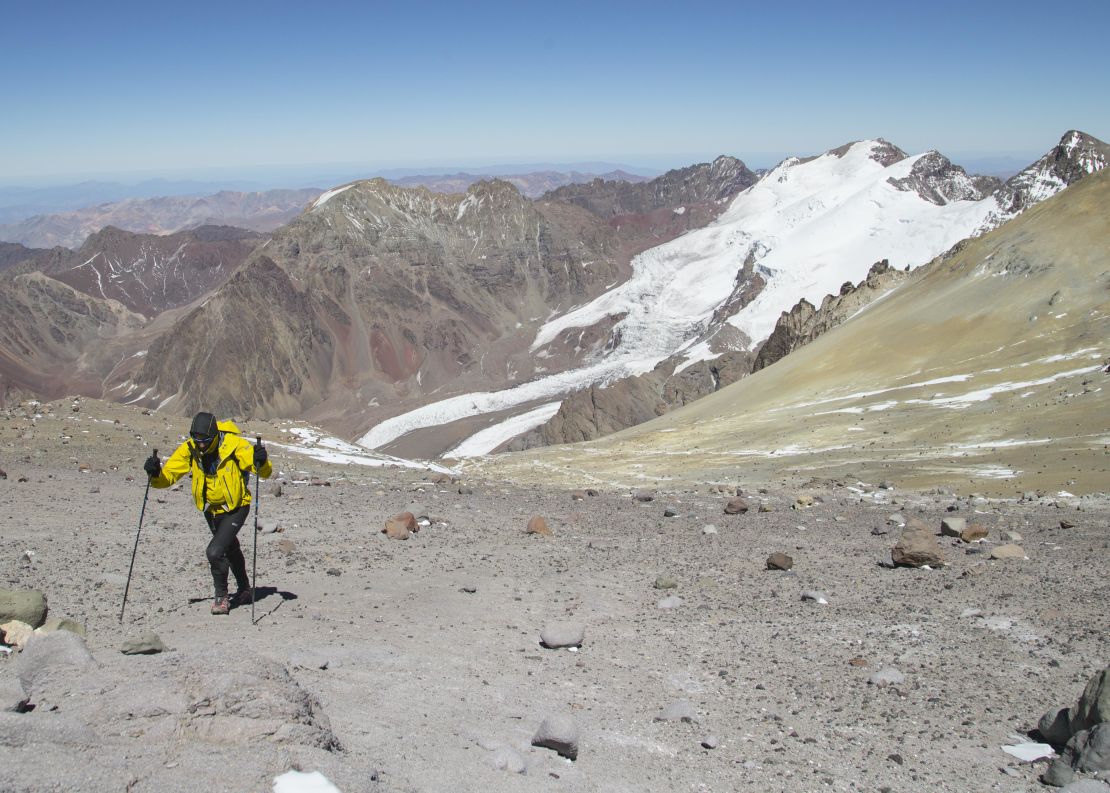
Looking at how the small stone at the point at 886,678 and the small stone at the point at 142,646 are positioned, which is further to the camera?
the small stone at the point at 886,678

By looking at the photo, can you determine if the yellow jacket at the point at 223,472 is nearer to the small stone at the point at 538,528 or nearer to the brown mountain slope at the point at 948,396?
the small stone at the point at 538,528

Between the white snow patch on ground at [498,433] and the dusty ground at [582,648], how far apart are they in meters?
102

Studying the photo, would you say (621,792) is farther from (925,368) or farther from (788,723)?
(925,368)

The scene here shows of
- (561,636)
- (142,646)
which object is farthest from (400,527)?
(142,646)

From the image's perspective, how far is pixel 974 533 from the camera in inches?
518

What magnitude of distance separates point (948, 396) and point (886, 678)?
2603 centimetres

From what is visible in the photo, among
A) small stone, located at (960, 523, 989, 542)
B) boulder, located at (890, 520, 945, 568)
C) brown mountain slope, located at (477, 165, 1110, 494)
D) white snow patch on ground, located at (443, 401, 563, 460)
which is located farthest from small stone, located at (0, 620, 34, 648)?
white snow patch on ground, located at (443, 401, 563, 460)

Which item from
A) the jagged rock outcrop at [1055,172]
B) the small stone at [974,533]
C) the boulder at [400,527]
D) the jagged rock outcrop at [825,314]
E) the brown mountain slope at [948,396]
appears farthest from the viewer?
the jagged rock outcrop at [1055,172]

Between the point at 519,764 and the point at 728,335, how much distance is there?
14575 cm

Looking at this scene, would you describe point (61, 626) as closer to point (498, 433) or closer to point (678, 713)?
point (678, 713)

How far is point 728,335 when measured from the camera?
147625mm

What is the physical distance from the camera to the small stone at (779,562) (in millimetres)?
12297

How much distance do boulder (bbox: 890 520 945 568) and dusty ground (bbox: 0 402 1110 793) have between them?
9.3 inches

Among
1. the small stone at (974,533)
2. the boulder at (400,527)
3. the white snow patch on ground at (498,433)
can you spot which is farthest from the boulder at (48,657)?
the white snow patch on ground at (498,433)
